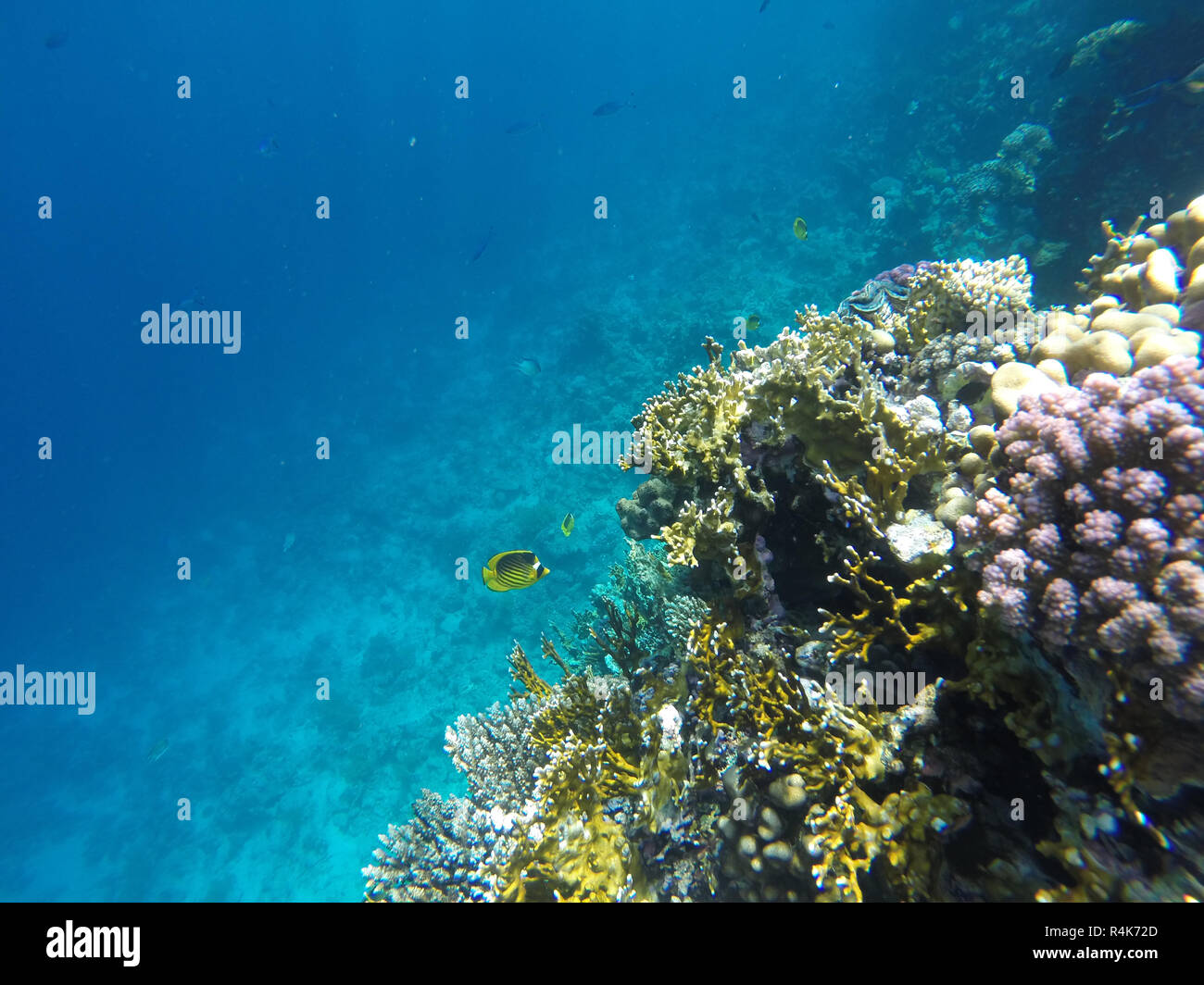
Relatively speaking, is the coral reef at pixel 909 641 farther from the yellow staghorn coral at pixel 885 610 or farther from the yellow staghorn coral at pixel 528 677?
Result: the yellow staghorn coral at pixel 528 677

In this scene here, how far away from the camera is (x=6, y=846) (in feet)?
63.3

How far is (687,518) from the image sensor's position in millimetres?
3805

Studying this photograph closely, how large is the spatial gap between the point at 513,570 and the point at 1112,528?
16.2ft

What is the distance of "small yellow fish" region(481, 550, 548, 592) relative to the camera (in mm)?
5852

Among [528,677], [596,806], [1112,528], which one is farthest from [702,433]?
[528,677]

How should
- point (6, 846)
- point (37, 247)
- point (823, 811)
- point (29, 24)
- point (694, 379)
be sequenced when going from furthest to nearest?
point (37, 247), point (29, 24), point (6, 846), point (694, 379), point (823, 811)

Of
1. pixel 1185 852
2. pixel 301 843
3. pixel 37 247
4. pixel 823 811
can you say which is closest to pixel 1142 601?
pixel 1185 852

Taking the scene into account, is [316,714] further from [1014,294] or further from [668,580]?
[1014,294]

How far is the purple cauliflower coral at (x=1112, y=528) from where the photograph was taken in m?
2.01

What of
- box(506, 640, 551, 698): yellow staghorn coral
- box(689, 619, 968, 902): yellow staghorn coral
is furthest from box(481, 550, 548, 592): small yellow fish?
box(689, 619, 968, 902): yellow staghorn coral

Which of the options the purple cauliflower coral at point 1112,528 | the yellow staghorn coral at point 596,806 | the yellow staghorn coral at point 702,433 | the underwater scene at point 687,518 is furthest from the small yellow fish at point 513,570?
the purple cauliflower coral at point 1112,528

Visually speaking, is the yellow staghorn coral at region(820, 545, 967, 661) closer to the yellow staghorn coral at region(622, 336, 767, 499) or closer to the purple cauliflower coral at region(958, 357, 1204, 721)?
the purple cauliflower coral at region(958, 357, 1204, 721)

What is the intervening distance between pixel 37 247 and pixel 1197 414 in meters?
119

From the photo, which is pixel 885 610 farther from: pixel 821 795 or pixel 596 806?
pixel 596 806
